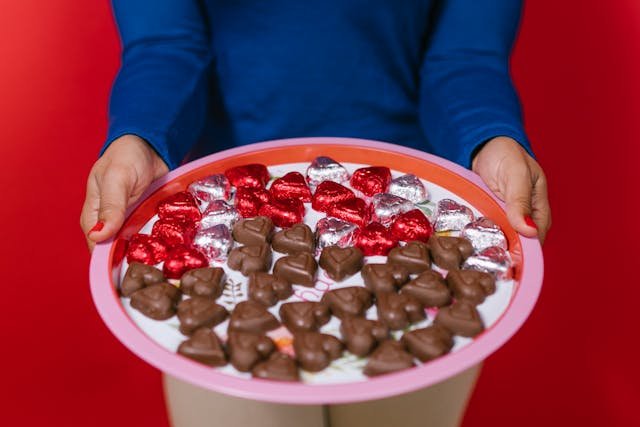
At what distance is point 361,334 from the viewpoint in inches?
30.6

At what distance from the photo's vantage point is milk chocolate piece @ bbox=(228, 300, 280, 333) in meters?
0.80

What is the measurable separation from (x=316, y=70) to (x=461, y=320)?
587 mm

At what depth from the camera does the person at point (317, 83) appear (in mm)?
1081

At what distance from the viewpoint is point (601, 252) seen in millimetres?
1738

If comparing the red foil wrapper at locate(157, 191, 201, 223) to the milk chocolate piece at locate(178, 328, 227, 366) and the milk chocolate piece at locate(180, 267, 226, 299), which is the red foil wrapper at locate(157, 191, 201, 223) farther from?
the milk chocolate piece at locate(178, 328, 227, 366)

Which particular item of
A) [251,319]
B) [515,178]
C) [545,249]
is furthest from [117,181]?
[545,249]

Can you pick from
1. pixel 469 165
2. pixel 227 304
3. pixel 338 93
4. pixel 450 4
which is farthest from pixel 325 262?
pixel 450 4

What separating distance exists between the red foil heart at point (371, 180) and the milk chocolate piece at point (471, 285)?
0.23 m

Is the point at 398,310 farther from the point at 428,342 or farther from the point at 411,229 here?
the point at 411,229

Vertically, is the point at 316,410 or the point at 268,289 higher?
the point at 268,289

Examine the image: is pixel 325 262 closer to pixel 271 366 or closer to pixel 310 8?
pixel 271 366

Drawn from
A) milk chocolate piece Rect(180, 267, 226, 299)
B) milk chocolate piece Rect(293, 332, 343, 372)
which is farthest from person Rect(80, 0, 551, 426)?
milk chocolate piece Rect(293, 332, 343, 372)

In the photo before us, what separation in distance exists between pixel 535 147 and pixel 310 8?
0.86 metres

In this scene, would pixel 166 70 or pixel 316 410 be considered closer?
pixel 316 410
